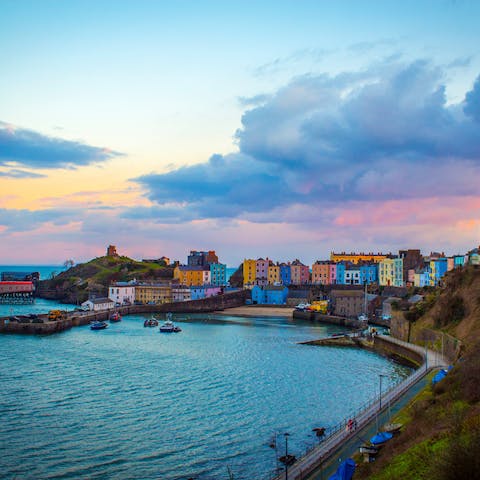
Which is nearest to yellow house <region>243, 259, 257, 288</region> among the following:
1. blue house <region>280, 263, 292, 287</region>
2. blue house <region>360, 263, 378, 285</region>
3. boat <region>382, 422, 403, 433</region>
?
blue house <region>280, 263, 292, 287</region>

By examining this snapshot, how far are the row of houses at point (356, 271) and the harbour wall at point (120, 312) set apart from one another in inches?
654

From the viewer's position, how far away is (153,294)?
116 meters

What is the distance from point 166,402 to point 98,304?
68175 mm

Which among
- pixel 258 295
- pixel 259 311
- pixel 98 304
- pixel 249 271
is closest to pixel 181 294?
pixel 258 295

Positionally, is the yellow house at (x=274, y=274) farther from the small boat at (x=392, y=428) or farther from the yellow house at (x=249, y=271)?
the small boat at (x=392, y=428)

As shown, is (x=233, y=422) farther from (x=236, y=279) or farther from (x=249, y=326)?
(x=236, y=279)

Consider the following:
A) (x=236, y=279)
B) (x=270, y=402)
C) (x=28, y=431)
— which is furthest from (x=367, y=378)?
(x=236, y=279)

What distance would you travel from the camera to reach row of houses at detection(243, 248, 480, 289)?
374 ft

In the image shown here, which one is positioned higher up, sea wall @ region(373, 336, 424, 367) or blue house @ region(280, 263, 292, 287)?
blue house @ region(280, 263, 292, 287)

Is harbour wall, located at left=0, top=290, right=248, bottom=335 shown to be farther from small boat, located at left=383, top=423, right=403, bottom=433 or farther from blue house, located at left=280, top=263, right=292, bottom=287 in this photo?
small boat, located at left=383, top=423, right=403, bottom=433

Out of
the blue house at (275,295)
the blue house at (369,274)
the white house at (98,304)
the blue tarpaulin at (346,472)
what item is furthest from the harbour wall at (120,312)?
the blue tarpaulin at (346,472)

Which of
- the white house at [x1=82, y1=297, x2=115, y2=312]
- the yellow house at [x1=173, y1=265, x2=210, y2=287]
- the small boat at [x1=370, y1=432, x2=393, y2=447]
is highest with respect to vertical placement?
the yellow house at [x1=173, y1=265, x2=210, y2=287]

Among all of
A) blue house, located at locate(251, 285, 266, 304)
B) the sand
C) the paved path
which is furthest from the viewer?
blue house, located at locate(251, 285, 266, 304)

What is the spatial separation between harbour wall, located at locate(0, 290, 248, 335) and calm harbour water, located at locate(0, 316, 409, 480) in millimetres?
9074
